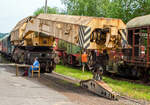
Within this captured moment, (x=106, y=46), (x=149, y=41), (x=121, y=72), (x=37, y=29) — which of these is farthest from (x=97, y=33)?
(x=121, y=72)

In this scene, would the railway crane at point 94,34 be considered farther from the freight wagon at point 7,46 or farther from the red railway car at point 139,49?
the freight wagon at point 7,46

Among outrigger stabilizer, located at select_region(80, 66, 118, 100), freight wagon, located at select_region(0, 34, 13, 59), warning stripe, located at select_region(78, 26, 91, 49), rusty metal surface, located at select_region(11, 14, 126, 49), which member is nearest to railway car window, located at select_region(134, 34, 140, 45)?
rusty metal surface, located at select_region(11, 14, 126, 49)

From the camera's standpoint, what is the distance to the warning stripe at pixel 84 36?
33.0ft

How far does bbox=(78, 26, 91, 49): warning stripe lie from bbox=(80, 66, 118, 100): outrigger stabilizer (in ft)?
4.30

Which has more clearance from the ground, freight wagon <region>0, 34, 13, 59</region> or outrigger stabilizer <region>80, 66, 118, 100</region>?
freight wagon <region>0, 34, 13, 59</region>

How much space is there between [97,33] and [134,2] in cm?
1511

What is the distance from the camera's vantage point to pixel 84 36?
10117mm

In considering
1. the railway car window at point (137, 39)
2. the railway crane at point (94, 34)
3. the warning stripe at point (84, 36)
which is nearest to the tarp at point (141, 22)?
the railway car window at point (137, 39)

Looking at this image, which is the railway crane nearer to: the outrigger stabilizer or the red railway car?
the outrigger stabilizer

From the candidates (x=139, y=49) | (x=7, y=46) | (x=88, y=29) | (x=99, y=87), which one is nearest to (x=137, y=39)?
(x=139, y=49)

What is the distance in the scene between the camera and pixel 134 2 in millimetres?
24094

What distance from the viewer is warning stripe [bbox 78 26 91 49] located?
10.1 m

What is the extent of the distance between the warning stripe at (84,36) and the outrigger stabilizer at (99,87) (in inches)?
51.6

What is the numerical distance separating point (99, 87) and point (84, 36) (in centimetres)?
216
